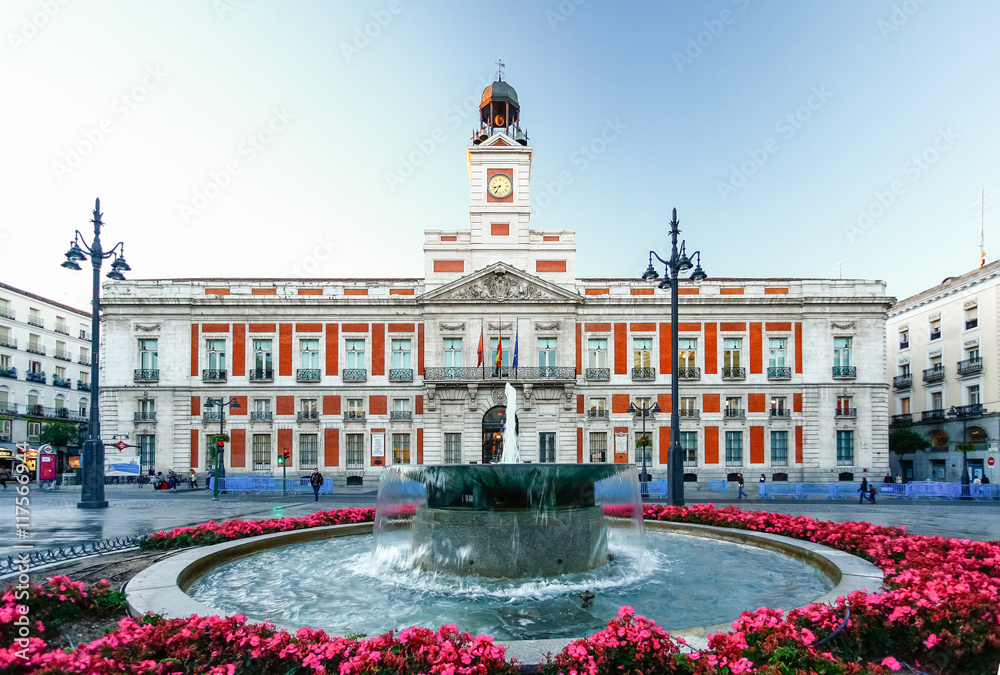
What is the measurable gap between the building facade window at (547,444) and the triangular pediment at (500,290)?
7.46 meters

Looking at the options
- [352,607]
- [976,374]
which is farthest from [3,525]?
[976,374]

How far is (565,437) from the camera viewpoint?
1391 inches

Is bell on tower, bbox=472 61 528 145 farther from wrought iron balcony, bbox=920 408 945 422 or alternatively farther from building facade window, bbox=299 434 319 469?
wrought iron balcony, bbox=920 408 945 422

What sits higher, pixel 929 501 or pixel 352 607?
pixel 352 607

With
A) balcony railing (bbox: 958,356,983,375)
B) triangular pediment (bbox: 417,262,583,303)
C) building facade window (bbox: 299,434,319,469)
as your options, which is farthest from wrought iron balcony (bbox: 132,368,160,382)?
balcony railing (bbox: 958,356,983,375)

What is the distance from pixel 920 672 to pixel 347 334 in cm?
3349

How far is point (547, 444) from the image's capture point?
1399 inches

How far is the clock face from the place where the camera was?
37.6 metres

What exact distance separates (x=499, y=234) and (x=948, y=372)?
28341 mm

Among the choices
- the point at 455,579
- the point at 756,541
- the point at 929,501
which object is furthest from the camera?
the point at 929,501

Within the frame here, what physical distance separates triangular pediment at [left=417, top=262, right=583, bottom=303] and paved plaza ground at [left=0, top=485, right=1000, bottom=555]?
11590mm

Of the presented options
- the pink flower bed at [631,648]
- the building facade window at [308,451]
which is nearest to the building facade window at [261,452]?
the building facade window at [308,451]

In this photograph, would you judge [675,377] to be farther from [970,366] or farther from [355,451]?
[970,366]

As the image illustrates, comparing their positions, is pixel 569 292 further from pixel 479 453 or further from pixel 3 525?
pixel 3 525
